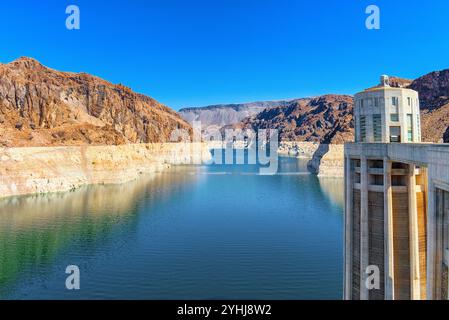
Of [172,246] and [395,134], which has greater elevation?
[395,134]

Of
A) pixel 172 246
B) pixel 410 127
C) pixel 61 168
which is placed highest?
pixel 410 127

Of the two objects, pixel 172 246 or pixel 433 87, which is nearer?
pixel 172 246

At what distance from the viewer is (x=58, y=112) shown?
126m

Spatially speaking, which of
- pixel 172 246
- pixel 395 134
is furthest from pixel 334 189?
pixel 395 134

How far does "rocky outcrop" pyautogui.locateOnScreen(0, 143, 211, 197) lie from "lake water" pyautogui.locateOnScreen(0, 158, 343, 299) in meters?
6.75

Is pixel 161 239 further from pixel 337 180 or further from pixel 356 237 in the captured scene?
pixel 337 180

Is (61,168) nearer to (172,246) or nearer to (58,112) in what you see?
(58,112)

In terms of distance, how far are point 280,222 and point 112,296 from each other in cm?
3209

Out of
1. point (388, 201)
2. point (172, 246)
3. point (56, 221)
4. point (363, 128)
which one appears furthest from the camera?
point (56, 221)

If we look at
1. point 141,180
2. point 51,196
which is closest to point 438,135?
point 141,180

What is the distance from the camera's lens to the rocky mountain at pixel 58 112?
101m

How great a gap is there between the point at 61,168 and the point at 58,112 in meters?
45.0

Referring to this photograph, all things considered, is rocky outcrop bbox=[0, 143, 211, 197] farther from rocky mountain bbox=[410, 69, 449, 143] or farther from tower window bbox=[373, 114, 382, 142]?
rocky mountain bbox=[410, 69, 449, 143]

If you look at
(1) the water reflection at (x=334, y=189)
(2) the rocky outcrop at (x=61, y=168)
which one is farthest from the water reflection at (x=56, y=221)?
(1) the water reflection at (x=334, y=189)
